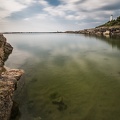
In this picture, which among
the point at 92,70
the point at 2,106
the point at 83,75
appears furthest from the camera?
the point at 92,70

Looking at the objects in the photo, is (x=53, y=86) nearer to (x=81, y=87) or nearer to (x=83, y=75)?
(x=81, y=87)

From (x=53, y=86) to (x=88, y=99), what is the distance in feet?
15.0

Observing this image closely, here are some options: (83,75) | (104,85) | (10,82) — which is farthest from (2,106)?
(83,75)

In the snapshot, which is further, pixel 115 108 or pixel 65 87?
pixel 65 87

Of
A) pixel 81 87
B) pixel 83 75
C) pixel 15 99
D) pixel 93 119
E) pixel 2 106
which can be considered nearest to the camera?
pixel 2 106

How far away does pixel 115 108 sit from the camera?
12.5 metres

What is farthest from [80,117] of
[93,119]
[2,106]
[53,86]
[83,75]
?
[83,75]

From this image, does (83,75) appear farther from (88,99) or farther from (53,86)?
(88,99)

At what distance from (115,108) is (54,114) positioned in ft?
15.0

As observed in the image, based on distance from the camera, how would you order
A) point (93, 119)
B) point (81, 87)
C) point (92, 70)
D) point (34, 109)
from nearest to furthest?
point (93, 119) → point (34, 109) → point (81, 87) → point (92, 70)

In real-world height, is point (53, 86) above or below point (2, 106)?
below

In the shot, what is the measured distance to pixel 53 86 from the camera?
690 inches

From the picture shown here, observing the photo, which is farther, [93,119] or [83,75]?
[83,75]

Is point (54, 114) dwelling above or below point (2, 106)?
below
